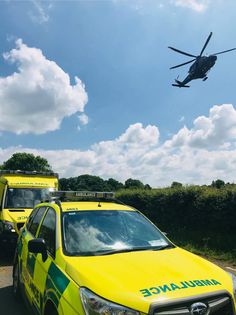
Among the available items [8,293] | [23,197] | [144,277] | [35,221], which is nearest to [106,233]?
[144,277]

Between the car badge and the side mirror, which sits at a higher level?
the side mirror

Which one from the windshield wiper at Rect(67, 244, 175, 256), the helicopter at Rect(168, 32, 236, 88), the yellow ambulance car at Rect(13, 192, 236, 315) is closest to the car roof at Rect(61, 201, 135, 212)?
the yellow ambulance car at Rect(13, 192, 236, 315)

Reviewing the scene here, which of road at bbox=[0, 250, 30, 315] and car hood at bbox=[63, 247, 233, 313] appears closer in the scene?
car hood at bbox=[63, 247, 233, 313]

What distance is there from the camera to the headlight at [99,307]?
3.12m

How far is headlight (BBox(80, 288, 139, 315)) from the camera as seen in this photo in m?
3.12

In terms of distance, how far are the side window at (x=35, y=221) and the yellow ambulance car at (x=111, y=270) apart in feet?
0.11

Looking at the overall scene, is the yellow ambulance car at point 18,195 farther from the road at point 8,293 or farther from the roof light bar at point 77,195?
the roof light bar at point 77,195

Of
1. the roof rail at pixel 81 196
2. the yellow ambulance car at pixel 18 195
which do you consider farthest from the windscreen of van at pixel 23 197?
the roof rail at pixel 81 196

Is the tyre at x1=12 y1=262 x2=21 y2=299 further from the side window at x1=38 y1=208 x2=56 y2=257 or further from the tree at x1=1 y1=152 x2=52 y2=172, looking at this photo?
the tree at x1=1 y1=152 x2=52 y2=172

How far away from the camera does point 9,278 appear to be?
8.12 meters

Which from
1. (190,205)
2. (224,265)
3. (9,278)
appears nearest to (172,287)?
(9,278)

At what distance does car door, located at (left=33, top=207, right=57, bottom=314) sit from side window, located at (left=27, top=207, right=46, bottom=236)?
19.9 inches

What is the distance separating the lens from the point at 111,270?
3.70 metres

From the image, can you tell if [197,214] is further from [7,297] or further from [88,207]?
[88,207]
